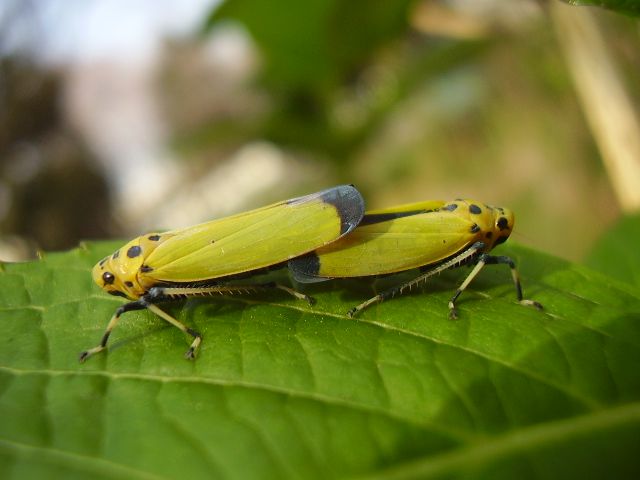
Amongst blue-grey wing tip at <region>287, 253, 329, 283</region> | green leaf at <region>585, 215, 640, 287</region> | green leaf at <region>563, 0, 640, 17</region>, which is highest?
green leaf at <region>563, 0, 640, 17</region>

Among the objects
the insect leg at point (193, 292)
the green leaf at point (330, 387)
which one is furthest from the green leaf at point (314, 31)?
the green leaf at point (330, 387)

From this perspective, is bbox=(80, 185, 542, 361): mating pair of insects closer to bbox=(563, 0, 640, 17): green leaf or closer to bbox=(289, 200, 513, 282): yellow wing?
bbox=(289, 200, 513, 282): yellow wing


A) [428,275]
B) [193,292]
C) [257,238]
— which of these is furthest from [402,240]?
[193,292]

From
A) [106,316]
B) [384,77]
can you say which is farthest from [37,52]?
[106,316]

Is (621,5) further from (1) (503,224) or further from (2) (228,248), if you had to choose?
(2) (228,248)

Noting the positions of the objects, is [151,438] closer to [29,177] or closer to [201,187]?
[29,177]

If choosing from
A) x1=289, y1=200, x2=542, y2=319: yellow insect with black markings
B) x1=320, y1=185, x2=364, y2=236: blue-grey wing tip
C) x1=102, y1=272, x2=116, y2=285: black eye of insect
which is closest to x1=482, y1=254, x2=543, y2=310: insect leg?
x1=289, y1=200, x2=542, y2=319: yellow insect with black markings
